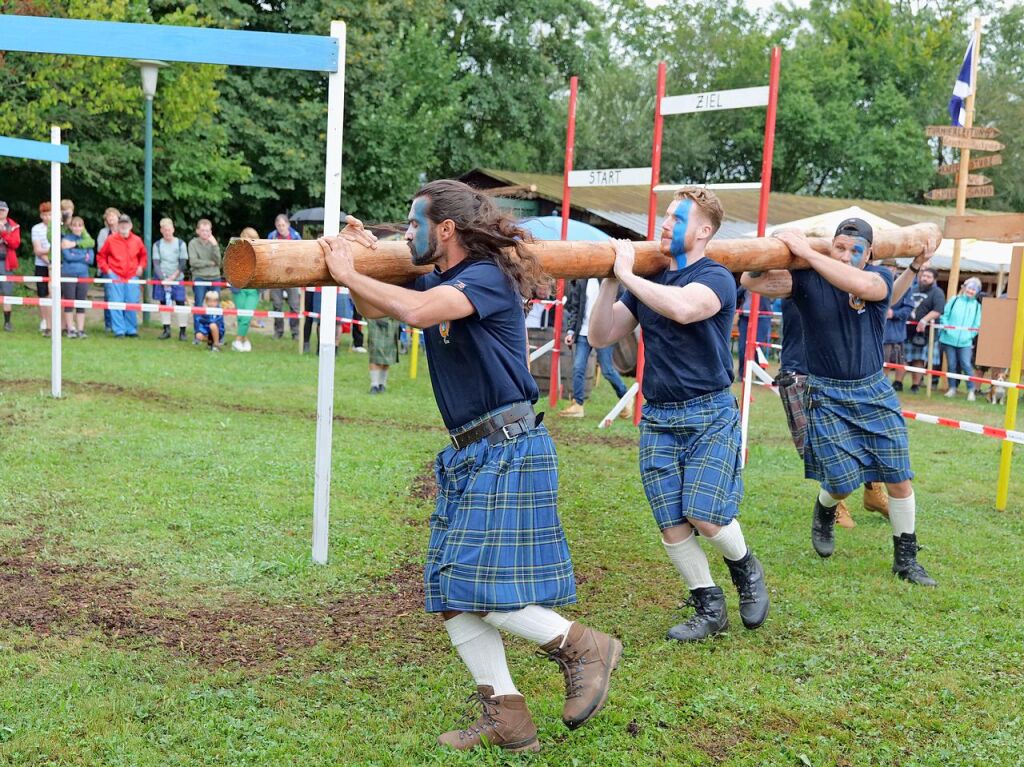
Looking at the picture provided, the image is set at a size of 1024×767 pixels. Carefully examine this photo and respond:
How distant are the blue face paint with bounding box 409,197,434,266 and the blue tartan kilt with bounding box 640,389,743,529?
1.38 m

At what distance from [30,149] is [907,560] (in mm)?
6843

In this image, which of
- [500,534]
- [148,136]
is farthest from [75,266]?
[500,534]

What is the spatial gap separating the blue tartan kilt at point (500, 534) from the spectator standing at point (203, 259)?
11.9 metres

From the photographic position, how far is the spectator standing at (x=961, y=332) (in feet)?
46.1

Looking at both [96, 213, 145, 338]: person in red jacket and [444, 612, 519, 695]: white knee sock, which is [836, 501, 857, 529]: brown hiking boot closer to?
[444, 612, 519, 695]: white knee sock


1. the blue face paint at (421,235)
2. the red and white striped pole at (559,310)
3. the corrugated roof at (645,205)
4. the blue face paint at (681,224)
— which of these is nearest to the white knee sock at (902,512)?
the blue face paint at (681,224)

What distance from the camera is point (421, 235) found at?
10.8ft

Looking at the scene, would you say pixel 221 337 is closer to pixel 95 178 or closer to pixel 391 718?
pixel 95 178

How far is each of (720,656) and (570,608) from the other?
76 centimetres

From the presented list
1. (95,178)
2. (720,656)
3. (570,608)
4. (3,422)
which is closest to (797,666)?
(720,656)

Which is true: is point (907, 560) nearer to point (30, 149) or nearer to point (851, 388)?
point (851, 388)

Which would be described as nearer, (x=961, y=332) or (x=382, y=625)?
(x=382, y=625)

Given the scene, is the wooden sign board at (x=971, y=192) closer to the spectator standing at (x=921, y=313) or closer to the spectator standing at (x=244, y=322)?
the spectator standing at (x=921, y=313)

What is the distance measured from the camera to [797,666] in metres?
4.07
